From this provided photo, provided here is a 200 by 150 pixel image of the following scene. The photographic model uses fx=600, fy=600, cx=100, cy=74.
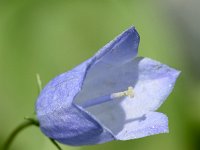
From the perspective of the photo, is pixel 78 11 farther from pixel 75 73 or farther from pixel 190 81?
pixel 75 73

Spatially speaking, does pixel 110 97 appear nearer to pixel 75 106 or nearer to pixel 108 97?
pixel 108 97

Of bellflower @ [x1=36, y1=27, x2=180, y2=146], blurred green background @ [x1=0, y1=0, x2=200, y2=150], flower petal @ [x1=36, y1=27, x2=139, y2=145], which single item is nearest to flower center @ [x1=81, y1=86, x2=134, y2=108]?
bellflower @ [x1=36, y1=27, x2=180, y2=146]

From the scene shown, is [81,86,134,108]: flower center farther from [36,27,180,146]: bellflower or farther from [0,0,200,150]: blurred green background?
[0,0,200,150]: blurred green background

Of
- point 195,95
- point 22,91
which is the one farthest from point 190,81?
point 22,91

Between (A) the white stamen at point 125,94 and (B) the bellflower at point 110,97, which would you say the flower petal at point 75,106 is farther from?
(A) the white stamen at point 125,94

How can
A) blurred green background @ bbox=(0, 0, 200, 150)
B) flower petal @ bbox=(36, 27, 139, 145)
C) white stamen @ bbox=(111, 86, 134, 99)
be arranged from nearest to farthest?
1. flower petal @ bbox=(36, 27, 139, 145)
2. white stamen @ bbox=(111, 86, 134, 99)
3. blurred green background @ bbox=(0, 0, 200, 150)

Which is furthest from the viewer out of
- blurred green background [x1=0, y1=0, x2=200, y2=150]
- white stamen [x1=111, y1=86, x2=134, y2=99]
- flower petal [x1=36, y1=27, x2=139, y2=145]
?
blurred green background [x1=0, y1=0, x2=200, y2=150]

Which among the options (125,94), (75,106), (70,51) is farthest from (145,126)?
(70,51)
